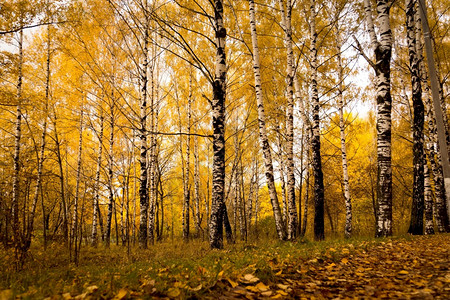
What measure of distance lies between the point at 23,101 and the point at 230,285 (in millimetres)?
8446

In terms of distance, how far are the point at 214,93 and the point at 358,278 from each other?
188 inches

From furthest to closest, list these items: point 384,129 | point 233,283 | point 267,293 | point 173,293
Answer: point 384,129 → point 233,283 → point 267,293 → point 173,293

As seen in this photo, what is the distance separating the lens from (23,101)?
7.30 metres

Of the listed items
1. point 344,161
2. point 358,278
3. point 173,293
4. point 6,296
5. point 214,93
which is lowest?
point 358,278

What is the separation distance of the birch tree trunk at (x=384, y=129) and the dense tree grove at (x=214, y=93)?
29mm

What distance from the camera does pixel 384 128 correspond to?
21.0 feet

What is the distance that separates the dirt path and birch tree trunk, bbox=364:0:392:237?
222 centimetres

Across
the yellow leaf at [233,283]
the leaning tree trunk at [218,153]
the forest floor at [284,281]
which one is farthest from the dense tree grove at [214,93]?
the yellow leaf at [233,283]

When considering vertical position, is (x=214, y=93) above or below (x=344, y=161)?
above

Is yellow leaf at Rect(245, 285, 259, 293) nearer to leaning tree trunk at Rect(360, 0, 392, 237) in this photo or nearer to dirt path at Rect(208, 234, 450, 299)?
dirt path at Rect(208, 234, 450, 299)

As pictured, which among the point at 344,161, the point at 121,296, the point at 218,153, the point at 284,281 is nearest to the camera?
the point at 121,296

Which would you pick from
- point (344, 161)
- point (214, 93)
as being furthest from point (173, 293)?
point (344, 161)

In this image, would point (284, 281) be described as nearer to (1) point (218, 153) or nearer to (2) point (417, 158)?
(1) point (218, 153)

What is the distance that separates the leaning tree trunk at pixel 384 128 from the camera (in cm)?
628
